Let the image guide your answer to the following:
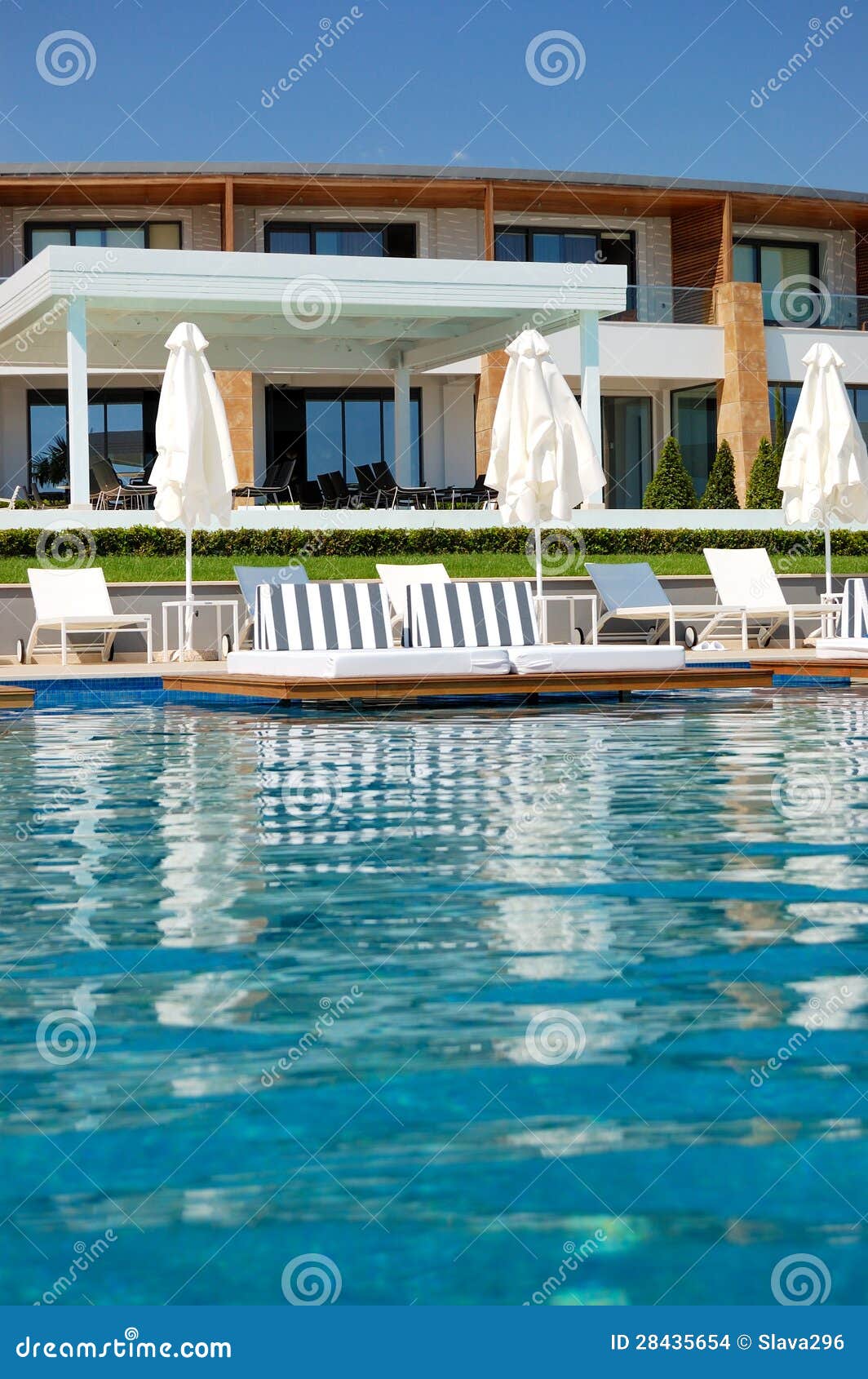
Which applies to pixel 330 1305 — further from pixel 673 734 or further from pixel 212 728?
pixel 212 728

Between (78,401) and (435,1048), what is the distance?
658 inches

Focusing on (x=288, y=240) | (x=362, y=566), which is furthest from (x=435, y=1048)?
(x=288, y=240)

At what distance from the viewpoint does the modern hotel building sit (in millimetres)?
28094

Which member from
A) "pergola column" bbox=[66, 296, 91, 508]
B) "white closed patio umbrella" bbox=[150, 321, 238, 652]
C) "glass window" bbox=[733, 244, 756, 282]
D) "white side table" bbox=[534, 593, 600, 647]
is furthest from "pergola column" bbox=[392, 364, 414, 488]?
"glass window" bbox=[733, 244, 756, 282]

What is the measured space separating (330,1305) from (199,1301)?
20cm

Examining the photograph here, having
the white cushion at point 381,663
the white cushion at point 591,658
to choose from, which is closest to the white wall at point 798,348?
the white cushion at point 591,658

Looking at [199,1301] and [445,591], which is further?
[445,591]

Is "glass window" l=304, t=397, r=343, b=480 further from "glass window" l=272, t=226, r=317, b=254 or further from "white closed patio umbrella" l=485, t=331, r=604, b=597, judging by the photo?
"white closed patio umbrella" l=485, t=331, r=604, b=597

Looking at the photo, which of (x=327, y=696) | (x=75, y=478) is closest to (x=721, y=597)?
(x=327, y=696)

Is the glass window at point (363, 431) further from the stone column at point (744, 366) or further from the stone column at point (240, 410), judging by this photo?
the stone column at point (744, 366)

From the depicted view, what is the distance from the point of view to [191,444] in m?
14.6

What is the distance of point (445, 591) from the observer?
1297cm

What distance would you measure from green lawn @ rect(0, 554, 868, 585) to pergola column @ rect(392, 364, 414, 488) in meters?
5.77

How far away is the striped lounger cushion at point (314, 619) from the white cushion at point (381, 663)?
1.22 ft
